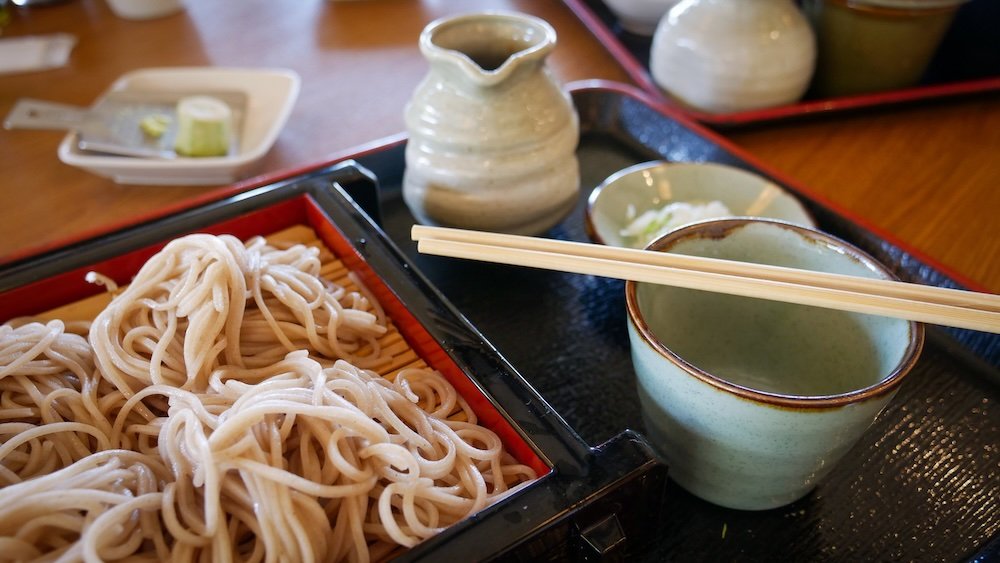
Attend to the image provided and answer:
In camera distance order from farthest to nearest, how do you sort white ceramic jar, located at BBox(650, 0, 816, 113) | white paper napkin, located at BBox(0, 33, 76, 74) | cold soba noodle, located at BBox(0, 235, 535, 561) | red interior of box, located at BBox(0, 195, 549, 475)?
white paper napkin, located at BBox(0, 33, 76, 74), white ceramic jar, located at BBox(650, 0, 816, 113), red interior of box, located at BBox(0, 195, 549, 475), cold soba noodle, located at BBox(0, 235, 535, 561)

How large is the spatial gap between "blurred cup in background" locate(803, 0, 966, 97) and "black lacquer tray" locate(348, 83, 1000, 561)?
0.52 m

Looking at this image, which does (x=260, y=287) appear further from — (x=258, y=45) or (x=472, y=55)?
(x=258, y=45)

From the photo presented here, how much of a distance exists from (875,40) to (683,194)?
708mm

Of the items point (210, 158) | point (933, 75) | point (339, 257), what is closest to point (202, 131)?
point (210, 158)

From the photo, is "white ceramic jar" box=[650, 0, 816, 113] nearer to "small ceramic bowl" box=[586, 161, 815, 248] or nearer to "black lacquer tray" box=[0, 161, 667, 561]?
"small ceramic bowl" box=[586, 161, 815, 248]

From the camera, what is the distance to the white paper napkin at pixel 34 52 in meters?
2.21

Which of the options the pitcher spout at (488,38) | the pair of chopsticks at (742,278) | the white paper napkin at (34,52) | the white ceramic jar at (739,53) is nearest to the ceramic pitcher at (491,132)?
the pitcher spout at (488,38)

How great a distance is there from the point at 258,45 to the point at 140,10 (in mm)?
515

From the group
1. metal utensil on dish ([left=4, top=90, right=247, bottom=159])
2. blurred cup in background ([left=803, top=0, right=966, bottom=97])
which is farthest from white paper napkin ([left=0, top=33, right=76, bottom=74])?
blurred cup in background ([left=803, top=0, right=966, bottom=97])

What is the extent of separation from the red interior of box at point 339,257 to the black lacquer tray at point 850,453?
20 cm

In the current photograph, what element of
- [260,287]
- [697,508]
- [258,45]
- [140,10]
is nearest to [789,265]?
[697,508]

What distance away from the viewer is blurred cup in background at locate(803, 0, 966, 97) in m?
1.66

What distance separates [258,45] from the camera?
2.33 meters

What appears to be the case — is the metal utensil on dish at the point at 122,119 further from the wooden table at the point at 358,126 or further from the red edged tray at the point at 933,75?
the red edged tray at the point at 933,75
